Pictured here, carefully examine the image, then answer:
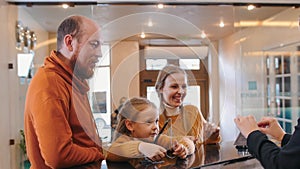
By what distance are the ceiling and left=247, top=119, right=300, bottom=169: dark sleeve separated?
50cm

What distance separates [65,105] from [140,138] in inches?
10.0

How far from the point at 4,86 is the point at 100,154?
1.90 m

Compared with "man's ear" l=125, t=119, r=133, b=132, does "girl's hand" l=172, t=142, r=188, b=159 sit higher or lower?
lower

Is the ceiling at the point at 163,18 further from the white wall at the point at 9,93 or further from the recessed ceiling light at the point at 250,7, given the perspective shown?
the white wall at the point at 9,93

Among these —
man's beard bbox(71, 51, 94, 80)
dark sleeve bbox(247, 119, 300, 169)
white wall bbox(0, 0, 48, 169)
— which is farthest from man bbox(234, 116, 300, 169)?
white wall bbox(0, 0, 48, 169)

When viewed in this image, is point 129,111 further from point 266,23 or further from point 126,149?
point 266,23

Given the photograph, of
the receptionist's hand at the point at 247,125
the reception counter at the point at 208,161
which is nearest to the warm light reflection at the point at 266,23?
the reception counter at the point at 208,161

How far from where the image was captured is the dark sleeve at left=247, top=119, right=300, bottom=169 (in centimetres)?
76

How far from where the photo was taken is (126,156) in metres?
0.90

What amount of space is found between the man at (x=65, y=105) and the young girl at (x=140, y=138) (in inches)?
2.6

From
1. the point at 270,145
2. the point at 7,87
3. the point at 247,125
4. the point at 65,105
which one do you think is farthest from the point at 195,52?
the point at 7,87

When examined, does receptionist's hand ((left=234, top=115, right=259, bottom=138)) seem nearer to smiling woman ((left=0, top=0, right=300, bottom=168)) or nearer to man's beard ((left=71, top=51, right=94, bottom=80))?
smiling woman ((left=0, top=0, right=300, bottom=168))

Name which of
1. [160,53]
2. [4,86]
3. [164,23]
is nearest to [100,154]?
[160,53]

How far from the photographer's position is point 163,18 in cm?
129
